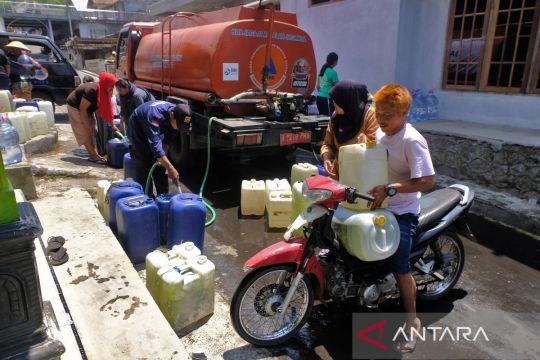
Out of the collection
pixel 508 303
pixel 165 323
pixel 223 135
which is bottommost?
pixel 508 303

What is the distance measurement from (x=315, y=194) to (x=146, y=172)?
2.63 m

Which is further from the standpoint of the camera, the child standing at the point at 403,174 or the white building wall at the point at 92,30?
the white building wall at the point at 92,30

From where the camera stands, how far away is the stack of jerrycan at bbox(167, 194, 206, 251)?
11.6 feet

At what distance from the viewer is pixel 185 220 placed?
3.55 meters

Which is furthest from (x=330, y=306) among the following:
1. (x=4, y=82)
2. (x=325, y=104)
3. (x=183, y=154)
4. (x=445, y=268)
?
(x=4, y=82)

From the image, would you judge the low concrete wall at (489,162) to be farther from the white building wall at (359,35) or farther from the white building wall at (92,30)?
the white building wall at (92,30)

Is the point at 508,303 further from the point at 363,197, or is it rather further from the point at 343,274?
the point at 363,197

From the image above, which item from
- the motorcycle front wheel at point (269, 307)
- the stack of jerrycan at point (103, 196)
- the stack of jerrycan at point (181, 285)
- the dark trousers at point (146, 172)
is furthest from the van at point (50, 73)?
the motorcycle front wheel at point (269, 307)

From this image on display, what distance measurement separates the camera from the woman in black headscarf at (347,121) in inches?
135

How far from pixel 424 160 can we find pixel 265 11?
14.2 ft

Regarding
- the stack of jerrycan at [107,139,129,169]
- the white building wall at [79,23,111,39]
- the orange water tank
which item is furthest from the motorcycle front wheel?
the white building wall at [79,23,111,39]

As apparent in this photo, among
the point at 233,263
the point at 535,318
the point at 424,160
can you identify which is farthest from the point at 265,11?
the point at 535,318

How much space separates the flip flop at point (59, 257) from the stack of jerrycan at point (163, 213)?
0.94 meters

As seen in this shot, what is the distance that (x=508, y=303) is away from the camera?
3357mm
